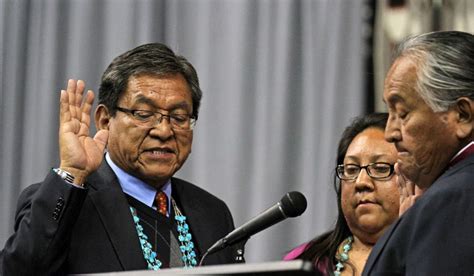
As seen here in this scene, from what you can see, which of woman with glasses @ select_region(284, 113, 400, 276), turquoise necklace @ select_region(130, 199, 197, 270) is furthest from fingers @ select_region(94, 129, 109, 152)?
woman with glasses @ select_region(284, 113, 400, 276)

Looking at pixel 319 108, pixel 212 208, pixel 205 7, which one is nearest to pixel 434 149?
pixel 212 208

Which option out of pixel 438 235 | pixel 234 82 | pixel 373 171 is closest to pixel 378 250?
pixel 438 235

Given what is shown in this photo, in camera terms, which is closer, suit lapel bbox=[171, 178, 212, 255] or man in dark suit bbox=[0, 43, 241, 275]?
man in dark suit bbox=[0, 43, 241, 275]

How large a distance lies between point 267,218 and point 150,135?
75 centimetres

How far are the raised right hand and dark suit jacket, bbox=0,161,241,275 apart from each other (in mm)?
66

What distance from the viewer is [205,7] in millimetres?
4590

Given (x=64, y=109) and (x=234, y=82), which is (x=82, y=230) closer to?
(x=64, y=109)

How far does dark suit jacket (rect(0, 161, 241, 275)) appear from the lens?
2.75m

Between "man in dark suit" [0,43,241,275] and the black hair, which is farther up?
the black hair

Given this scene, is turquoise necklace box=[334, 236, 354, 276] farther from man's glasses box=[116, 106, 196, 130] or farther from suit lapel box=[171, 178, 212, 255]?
man's glasses box=[116, 106, 196, 130]

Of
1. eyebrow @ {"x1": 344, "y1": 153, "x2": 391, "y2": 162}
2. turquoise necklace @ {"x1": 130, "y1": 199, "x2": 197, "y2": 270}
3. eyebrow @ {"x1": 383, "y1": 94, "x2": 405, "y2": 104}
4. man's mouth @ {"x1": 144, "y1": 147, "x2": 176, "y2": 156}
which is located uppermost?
eyebrow @ {"x1": 383, "y1": 94, "x2": 405, "y2": 104}

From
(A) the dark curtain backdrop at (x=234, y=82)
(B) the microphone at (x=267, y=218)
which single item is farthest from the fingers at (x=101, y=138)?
(A) the dark curtain backdrop at (x=234, y=82)

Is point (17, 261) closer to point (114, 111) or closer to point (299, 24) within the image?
point (114, 111)

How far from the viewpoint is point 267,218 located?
8.28ft
